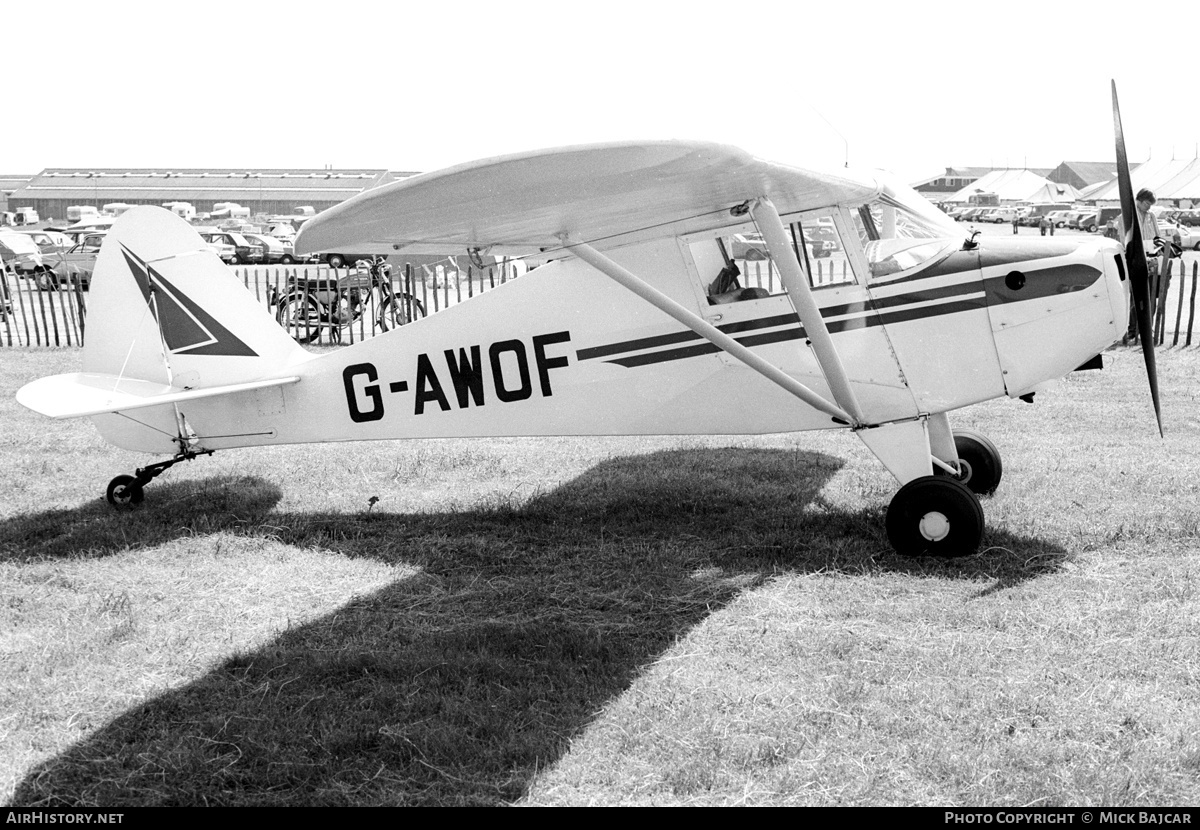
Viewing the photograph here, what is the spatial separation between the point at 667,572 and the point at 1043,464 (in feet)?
12.0

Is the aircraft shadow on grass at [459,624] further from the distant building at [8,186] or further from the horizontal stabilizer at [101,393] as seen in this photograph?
the distant building at [8,186]

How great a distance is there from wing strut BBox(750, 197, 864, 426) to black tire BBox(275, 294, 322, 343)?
1230cm

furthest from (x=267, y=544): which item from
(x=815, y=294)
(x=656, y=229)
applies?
(x=815, y=294)

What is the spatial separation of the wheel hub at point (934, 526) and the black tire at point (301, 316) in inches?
499

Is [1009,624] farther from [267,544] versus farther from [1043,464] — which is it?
[267,544]

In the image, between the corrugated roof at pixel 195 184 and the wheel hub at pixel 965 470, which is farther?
the corrugated roof at pixel 195 184

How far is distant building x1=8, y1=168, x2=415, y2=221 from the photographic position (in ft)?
322

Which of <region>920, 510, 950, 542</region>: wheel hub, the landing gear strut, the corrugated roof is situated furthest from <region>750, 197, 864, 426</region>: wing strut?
the corrugated roof

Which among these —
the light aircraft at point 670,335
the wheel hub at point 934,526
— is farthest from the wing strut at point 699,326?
the wheel hub at point 934,526

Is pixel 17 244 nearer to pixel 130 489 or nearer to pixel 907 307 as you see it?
pixel 130 489

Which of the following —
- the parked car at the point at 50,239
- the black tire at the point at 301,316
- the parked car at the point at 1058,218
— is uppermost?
the parked car at the point at 50,239

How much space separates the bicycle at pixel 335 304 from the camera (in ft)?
54.4

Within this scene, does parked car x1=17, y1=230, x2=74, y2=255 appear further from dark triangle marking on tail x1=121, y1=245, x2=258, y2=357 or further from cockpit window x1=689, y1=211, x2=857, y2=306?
cockpit window x1=689, y1=211, x2=857, y2=306

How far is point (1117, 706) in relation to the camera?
12.5ft
